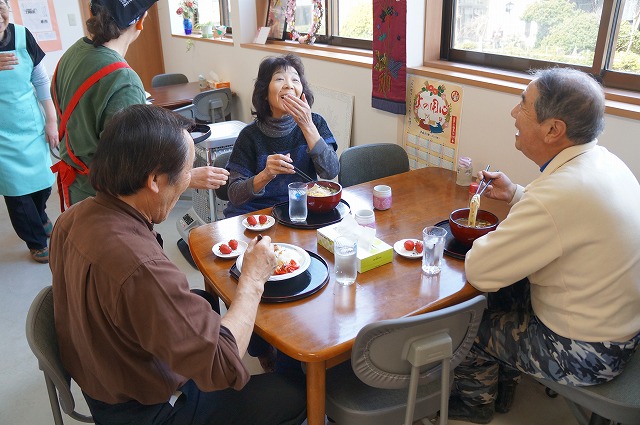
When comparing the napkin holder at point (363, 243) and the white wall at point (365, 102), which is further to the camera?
the white wall at point (365, 102)

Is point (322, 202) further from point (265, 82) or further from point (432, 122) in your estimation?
point (432, 122)

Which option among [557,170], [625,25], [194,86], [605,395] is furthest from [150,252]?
[194,86]

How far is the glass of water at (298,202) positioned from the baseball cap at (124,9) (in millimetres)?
867

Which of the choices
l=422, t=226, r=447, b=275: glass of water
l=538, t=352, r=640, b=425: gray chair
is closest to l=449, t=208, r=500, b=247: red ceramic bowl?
l=422, t=226, r=447, b=275: glass of water

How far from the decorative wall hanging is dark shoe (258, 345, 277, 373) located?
135 cm

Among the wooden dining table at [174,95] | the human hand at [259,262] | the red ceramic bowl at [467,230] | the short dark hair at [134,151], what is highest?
Result: the short dark hair at [134,151]

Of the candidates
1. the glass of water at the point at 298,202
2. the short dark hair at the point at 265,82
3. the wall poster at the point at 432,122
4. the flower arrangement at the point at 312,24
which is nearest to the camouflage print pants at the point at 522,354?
the glass of water at the point at 298,202

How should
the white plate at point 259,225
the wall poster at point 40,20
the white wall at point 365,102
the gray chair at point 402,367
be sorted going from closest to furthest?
1. the gray chair at point 402,367
2. the white plate at point 259,225
3. the white wall at point 365,102
4. the wall poster at point 40,20

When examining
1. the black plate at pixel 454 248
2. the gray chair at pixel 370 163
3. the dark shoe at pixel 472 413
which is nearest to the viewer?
the black plate at pixel 454 248

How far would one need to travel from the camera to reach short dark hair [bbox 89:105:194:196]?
1130 mm

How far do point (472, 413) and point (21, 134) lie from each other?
2821 millimetres

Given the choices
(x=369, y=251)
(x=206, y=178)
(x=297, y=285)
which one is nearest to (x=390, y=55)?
(x=206, y=178)

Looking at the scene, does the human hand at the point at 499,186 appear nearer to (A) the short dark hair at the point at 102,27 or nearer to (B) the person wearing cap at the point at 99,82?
(B) the person wearing cap at the point at 99,82

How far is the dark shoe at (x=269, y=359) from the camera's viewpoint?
2.08m
